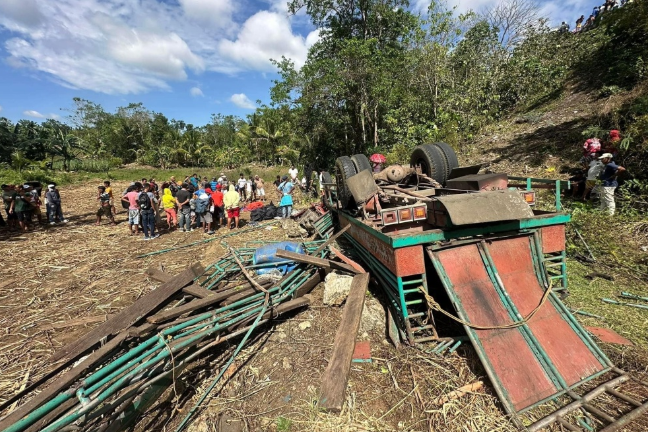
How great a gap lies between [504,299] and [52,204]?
44.1 ft

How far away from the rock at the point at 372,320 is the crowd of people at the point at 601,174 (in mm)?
4944

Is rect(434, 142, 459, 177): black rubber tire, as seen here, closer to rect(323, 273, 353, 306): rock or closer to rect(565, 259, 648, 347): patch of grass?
rect(565, 259, 648, 347): patch of grass

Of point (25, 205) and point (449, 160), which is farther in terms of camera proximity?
point (25, 205)

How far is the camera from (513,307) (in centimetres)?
277

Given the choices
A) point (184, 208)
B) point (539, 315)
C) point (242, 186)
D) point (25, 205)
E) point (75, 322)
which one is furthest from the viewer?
point (242, 186)

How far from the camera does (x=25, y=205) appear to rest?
31.2ft

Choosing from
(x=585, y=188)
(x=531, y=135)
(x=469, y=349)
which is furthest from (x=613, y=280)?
(x=531, y=135)

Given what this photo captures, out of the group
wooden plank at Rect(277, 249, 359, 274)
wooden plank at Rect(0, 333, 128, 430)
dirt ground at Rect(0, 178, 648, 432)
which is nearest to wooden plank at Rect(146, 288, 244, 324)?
wooden plank at Rect(0, 333, 128, 430)

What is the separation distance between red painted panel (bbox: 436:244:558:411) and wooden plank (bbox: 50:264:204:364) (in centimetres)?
297

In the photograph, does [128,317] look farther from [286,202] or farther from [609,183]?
[609,183]

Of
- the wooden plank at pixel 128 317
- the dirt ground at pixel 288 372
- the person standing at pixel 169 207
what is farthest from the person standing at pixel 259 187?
the wooden plank at pixel 128 317

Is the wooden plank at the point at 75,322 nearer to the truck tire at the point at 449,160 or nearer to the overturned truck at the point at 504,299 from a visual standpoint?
the overturned truck at the point at 504,299

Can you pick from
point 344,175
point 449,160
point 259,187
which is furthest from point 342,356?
point 259,187

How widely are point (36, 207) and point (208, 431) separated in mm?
11784
